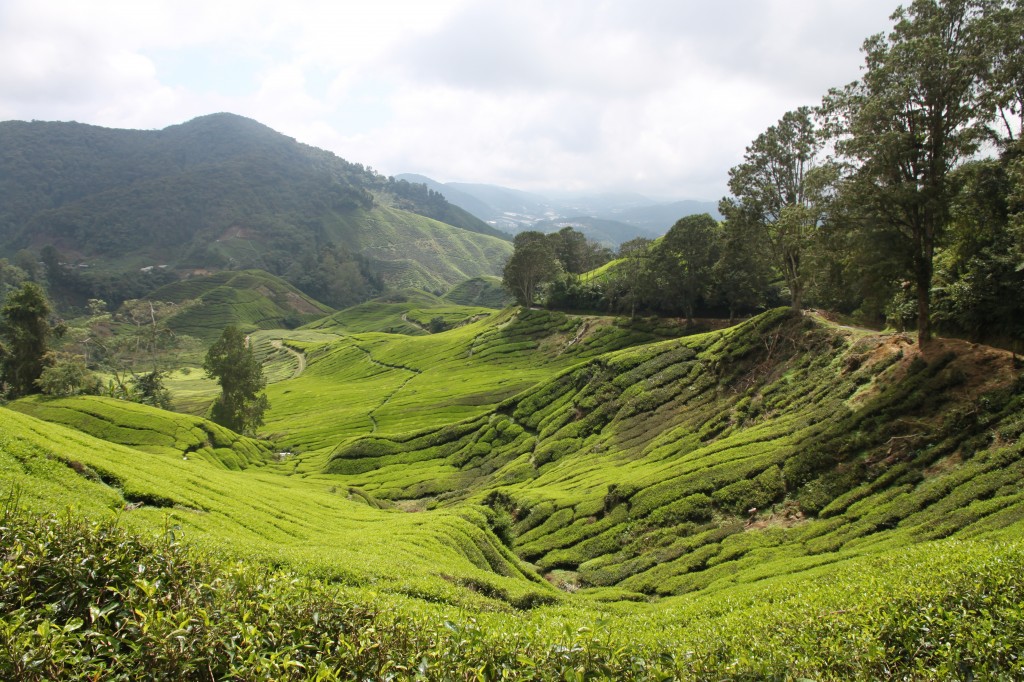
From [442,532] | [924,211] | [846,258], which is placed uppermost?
[924,211]

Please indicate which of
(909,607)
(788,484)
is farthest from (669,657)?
(788,484)

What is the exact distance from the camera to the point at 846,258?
106 ft

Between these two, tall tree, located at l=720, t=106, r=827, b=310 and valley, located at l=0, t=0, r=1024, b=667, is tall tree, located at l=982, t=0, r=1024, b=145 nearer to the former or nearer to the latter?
valley, located at l=0, t=0, r=1024, b=667

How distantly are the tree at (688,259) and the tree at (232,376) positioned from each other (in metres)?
63.0

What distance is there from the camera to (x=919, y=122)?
2852 cm

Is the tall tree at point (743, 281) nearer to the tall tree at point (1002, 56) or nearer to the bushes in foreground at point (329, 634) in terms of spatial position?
the tall tree at point (1002, 56)

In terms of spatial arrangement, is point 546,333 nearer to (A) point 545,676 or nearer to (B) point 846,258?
(B) point 846,258

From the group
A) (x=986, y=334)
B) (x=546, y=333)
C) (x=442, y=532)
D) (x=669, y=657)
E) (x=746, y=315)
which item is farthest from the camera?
(x=546, y=333)

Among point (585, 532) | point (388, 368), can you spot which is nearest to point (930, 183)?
point (585, 532)

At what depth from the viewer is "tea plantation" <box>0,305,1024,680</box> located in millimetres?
7941

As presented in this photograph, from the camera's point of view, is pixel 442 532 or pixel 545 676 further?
pixel 442 532

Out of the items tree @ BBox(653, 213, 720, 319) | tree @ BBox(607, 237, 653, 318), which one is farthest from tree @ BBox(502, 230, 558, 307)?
tree @ BBox(653, 213, 720, 319)

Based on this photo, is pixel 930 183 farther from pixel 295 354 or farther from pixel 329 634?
pixel 295 354

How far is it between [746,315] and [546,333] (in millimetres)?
37509
